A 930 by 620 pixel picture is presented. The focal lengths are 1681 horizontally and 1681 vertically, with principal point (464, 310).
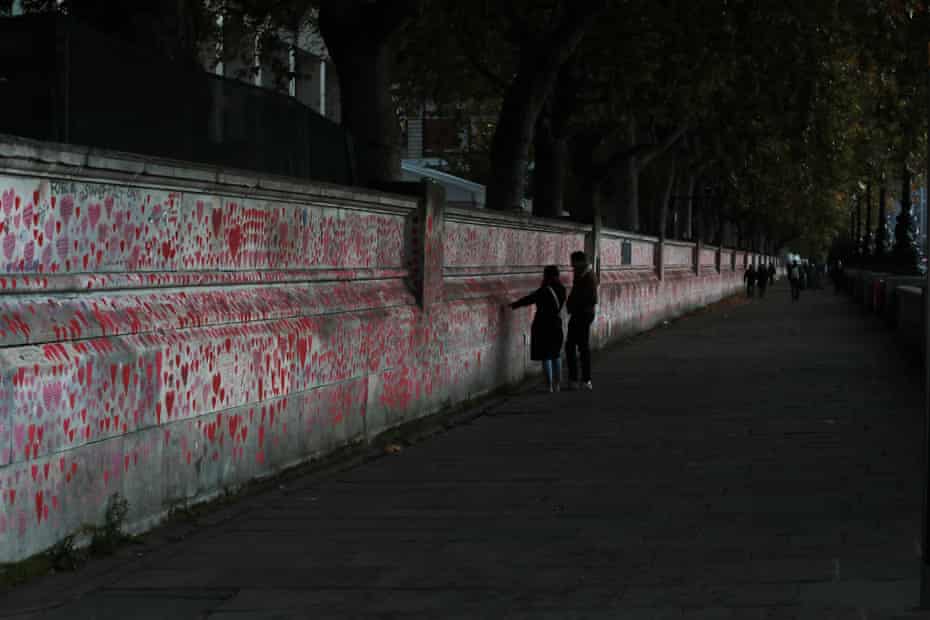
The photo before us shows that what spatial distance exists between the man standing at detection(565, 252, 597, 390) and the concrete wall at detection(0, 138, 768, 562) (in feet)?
10.8

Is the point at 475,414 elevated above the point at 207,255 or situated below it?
below

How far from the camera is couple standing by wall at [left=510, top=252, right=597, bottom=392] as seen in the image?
17938 millimetres

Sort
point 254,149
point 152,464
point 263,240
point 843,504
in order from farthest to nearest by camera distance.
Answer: point 254,149
point 263,240
point 843,504
point 152,464

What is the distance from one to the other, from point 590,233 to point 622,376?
21.9 feet

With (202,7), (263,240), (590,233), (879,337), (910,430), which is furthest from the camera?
(879,337)

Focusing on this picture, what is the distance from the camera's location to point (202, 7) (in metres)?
24.0

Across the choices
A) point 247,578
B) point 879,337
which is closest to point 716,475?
point 247,578

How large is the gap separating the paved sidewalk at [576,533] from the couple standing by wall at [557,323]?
2763 mm

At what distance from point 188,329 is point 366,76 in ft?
28.4

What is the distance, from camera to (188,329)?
905 centimetres

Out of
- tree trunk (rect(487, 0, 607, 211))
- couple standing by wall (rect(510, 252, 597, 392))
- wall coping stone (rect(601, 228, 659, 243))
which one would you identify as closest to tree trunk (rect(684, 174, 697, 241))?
wall coping stone (rect(601, 228, 659, 243))

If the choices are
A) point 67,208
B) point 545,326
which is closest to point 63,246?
point 67,208

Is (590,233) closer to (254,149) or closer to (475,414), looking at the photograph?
(475,414)

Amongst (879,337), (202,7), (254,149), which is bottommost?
(879,337)
